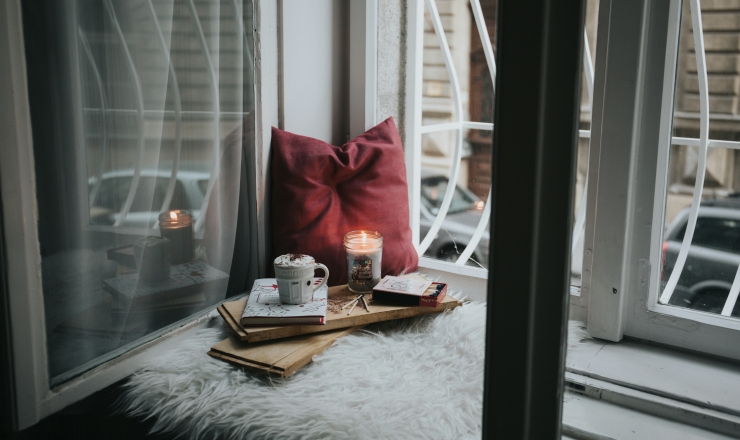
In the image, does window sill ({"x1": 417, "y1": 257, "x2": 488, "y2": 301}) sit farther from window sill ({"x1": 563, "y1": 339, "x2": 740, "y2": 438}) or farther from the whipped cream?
the whipped cream

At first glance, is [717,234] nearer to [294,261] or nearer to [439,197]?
[294,261]

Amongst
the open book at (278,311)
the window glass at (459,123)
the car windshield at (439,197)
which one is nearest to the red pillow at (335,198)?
the open book at (278,311)

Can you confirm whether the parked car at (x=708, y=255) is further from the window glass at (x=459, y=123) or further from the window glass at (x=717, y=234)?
the window glass at (x=459, y=123)

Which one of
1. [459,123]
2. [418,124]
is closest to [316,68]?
[418,124]

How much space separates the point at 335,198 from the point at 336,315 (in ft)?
1.26

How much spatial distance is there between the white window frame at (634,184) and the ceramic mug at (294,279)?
662 millimetres

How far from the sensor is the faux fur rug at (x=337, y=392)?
97cm

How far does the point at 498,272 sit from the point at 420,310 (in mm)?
788

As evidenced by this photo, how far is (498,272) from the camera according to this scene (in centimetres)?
55

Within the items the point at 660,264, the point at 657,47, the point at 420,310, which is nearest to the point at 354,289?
the point at 420,310

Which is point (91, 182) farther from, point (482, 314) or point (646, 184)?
point (646, 184)

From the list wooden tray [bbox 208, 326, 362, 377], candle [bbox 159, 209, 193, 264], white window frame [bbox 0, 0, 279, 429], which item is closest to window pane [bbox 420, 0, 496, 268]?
wooden tray [bbox 208, 326, 362, 377]

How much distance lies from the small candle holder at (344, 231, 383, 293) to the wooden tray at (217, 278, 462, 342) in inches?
1.4

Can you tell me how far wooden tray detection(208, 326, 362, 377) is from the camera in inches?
43.4
